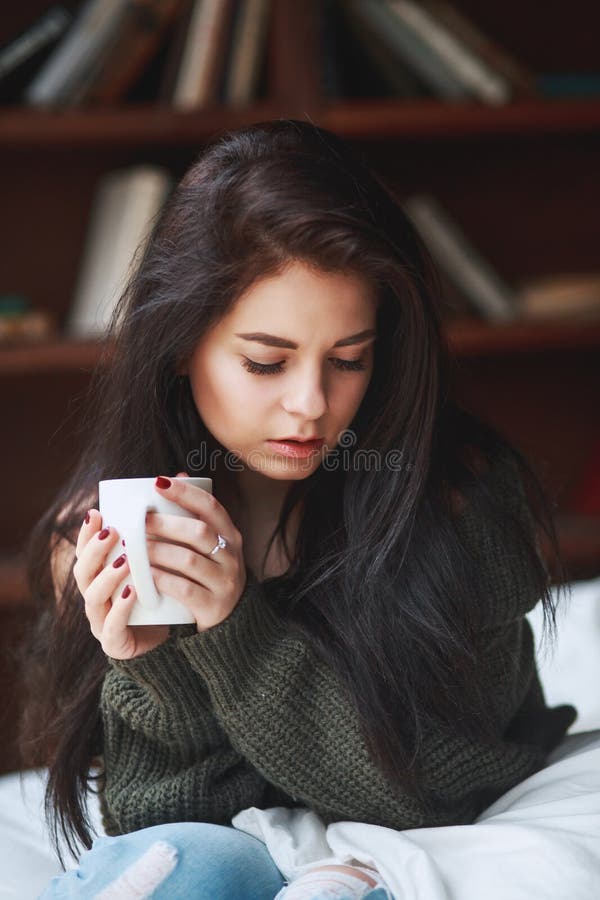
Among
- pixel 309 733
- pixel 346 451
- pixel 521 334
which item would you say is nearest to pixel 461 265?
pixel 521 334

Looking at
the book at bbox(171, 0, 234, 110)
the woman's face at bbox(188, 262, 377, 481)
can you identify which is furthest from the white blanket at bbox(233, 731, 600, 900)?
the book at bbox(171, 0, 234, 110)

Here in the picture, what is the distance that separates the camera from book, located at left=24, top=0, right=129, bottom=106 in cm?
186

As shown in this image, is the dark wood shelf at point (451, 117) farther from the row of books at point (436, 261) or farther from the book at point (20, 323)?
the book at point (20, 323)

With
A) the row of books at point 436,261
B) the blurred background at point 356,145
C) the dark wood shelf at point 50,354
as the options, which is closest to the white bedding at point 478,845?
the blurred background at point 356,145

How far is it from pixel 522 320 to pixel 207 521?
132 cm

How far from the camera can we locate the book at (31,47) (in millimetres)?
1867

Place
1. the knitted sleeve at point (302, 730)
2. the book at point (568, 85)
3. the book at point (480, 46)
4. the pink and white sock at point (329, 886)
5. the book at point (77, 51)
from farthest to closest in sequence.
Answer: the book at point (568, 85)
the book at point (480, 46)
the book at point (77, 51)
the knitted sleeve at point (302, 730)
the pink and white sock at point (329, 886)

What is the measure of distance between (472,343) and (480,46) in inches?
21.3

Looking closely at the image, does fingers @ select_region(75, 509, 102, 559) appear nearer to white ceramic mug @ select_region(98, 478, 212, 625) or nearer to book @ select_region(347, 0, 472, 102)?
white ceramic mug @ select_region(98, 478, 212, 625)

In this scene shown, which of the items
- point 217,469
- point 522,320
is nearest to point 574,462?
point 522,320

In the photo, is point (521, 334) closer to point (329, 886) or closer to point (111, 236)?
A: point (111, 236)

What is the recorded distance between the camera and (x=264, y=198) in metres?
0.92

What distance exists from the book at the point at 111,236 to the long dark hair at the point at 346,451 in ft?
2.89

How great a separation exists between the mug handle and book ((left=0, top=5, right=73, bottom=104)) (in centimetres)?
133
